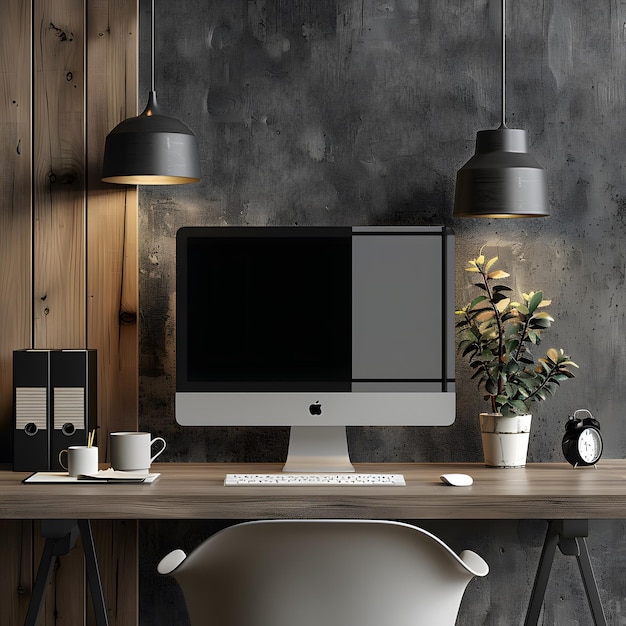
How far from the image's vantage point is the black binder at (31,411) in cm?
243

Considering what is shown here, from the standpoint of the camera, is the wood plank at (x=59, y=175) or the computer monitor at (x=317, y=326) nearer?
the computer monitor at (x=317, y=326)

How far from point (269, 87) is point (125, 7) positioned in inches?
20.0

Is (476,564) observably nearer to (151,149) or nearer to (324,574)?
(324,574)

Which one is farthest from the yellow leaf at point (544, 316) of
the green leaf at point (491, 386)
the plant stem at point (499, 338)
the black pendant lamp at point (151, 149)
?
the black pendant lamp at point (151, 149)

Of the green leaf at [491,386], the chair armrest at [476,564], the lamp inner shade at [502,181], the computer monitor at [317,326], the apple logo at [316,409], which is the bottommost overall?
the chair armrest at [476,564]

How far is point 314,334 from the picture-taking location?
2465 mm

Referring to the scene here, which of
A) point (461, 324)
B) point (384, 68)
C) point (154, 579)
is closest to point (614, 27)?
point (384, 68)

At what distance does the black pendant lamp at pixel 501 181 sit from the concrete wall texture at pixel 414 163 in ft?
0.82

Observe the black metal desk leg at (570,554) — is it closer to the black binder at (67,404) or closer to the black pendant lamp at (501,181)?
the black pendant lamp at (501,181)

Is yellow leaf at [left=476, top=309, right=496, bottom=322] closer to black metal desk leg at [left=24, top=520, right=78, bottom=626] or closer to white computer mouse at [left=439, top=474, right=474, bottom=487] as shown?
white computer mouse at [left=439, top=474, right=474, bottom=487]

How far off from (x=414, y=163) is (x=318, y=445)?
36.5 inches

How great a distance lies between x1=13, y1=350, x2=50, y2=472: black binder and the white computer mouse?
3.59 feet

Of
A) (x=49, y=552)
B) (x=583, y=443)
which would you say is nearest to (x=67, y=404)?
(x=49, y=552)

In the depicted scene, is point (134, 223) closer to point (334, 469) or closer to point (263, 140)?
point (263, 140)
